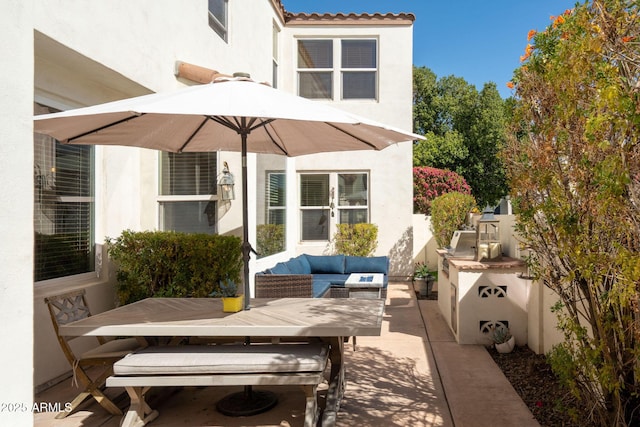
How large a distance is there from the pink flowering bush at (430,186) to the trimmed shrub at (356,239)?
5604mm

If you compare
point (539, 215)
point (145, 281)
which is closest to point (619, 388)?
point (539, 215)

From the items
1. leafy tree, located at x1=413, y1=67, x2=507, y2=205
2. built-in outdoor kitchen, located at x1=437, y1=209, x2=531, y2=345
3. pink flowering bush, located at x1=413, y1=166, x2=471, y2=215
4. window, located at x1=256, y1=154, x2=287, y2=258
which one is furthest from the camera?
leafy tree, located at x1=413, y1=67, x2=507, y2=205

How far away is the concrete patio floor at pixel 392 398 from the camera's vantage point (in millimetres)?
4008

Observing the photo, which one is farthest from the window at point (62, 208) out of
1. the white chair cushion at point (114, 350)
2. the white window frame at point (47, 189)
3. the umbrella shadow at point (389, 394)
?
the umbrella shadow at point (389, 394)

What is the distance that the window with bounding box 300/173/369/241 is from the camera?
12.2 m

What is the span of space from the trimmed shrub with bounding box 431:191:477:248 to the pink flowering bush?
544 centimetres

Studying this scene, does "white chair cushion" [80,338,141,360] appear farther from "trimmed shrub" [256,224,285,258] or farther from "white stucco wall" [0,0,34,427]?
"trimmed shrub" [256,224,285,258]

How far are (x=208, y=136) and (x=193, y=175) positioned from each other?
1.89 metres

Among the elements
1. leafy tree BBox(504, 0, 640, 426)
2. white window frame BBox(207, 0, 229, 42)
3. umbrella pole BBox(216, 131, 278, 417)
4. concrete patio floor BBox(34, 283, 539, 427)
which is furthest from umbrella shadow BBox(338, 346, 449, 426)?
white window frame BBox(207, 0, 229, 42)

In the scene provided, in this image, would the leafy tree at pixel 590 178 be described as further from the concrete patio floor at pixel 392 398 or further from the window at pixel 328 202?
the window at pixel 328 202

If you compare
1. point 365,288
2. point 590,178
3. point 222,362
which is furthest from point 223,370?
point 365,288

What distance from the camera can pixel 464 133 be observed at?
2638 centimetres

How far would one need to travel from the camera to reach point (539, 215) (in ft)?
11.4

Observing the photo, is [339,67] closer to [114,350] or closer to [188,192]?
[188,192]
